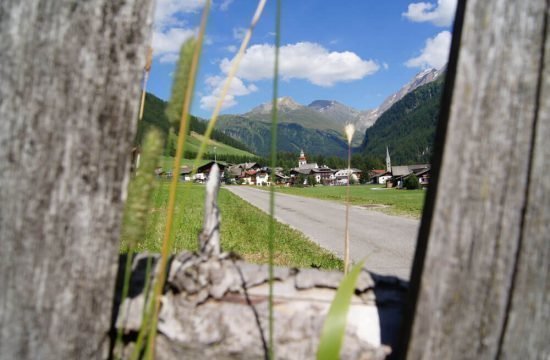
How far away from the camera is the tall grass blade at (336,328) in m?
0.66

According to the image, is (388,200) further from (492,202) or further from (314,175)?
(314,175)

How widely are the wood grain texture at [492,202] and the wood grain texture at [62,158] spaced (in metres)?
0.66

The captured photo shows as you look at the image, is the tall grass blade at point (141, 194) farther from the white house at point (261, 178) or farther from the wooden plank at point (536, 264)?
the white house at point (261, 178)

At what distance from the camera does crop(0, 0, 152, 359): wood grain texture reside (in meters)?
0.74

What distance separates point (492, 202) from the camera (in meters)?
0.77

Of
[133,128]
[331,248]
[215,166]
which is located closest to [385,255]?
[331,248]

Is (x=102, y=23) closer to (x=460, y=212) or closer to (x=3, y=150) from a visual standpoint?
(x=3, y=150)

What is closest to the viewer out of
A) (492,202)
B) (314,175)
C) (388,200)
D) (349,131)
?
(492,202)

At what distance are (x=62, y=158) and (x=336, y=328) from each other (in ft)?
2.00

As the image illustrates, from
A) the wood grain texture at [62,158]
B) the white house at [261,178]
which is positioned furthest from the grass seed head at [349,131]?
the white house at [261,178]

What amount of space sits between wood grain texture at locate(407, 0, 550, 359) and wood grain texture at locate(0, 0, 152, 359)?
657 mm

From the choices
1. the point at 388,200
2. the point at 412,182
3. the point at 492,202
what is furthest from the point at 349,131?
the point at 412,182

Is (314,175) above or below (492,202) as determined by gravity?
above

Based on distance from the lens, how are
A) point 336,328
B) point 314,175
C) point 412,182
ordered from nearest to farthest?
point 336,328 → point 412,182 → point 314,175
